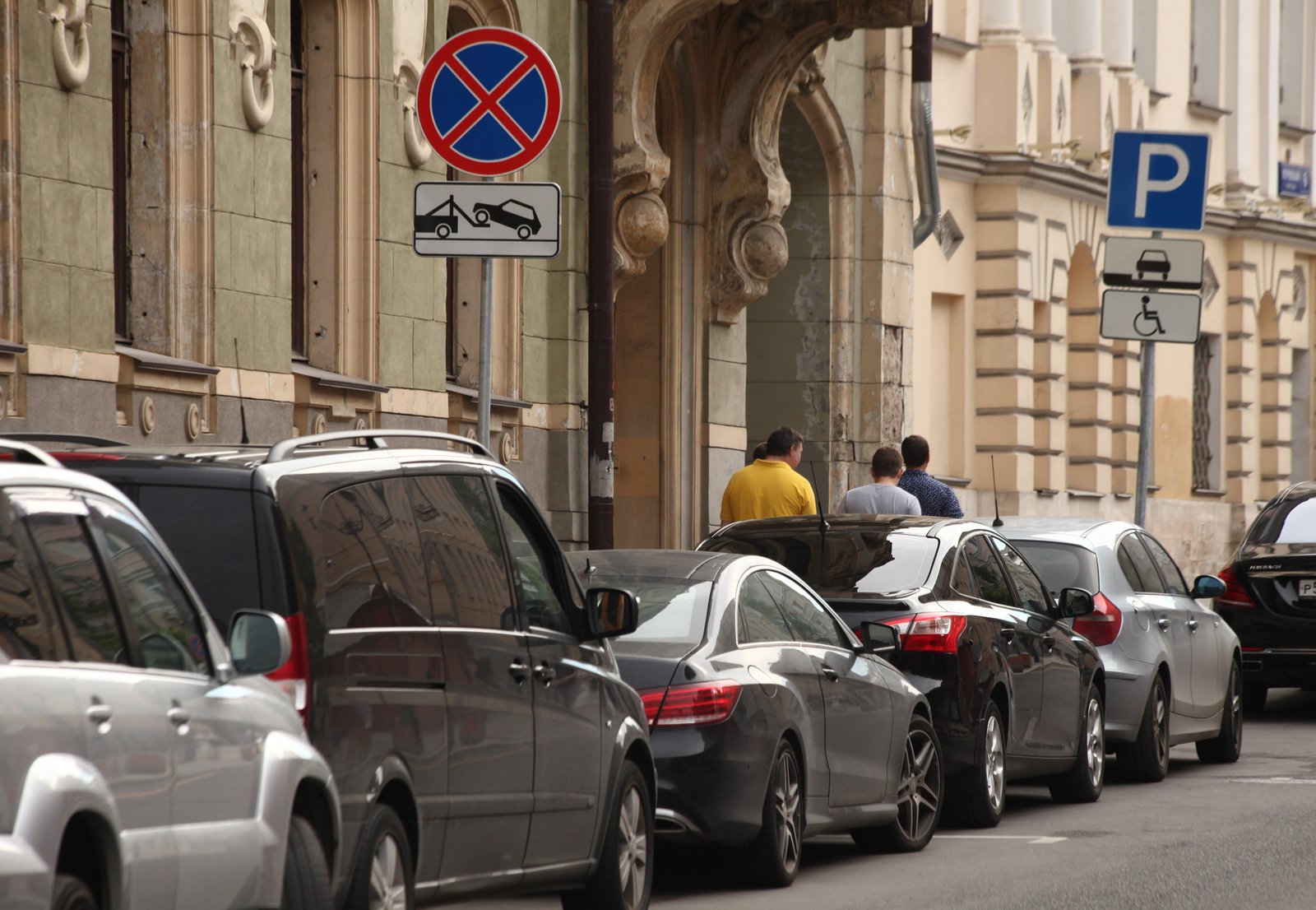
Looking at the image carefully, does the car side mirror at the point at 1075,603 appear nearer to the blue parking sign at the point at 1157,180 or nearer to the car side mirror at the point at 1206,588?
the car side mirror at the point at 1206,588

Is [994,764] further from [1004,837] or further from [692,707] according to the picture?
[692,707]

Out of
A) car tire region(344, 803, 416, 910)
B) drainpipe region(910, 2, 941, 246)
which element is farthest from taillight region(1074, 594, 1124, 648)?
drainpipe region(910, 2, 941, 246)

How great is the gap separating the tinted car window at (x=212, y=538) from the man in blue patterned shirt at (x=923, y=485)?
1025cm

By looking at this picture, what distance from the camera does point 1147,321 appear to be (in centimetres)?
1805

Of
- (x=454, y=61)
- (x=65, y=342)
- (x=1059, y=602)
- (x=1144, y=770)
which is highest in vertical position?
(x=454, y=61)

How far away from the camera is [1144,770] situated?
14422 mm

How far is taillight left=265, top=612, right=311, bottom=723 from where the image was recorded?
657 cm

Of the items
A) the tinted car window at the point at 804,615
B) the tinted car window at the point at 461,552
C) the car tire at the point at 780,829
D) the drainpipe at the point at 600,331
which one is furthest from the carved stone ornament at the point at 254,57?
the tinted car window at the point at 461,552

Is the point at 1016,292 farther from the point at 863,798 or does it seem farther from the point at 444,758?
the point at 444,758

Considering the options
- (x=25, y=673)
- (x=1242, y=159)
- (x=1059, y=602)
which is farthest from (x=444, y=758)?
(x=1242, y=159)

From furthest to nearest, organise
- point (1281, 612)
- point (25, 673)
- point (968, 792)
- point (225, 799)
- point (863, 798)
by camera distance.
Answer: point (1281, 612) → point (968, 792) → point (863, 798) → point (225, 799) → point (25, 673)

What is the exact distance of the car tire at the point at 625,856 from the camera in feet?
28.3

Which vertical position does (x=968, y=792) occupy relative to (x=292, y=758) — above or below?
below

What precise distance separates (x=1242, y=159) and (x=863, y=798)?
31.3 meters
